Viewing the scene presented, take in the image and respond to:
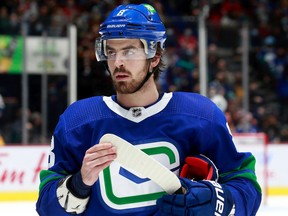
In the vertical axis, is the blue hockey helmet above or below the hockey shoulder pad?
above

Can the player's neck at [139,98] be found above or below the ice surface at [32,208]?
above

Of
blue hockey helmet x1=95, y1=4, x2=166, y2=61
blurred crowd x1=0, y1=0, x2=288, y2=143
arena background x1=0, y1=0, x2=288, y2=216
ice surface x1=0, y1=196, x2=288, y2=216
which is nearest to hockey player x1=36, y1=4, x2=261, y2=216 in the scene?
blue hockey helmet x1=95, y1=4, x2=166, y2=61

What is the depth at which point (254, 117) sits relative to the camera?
746cm

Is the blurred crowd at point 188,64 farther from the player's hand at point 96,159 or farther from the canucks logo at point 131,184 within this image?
the player's hand at point 96,159

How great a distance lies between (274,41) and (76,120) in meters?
6.74

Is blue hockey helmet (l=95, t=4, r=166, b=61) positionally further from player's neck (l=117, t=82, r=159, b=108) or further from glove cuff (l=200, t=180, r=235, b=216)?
glove cuff (l=200, t=180, r=235, b=216)

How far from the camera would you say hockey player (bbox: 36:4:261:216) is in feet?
5.17

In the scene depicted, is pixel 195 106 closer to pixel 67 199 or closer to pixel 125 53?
pixel 125 53

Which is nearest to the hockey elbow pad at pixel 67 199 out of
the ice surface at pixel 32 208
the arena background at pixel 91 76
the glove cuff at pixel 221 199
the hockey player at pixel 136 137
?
the hockey player at pixel 136 137

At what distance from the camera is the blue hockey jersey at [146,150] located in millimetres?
1595

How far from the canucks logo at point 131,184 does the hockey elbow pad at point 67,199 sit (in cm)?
7

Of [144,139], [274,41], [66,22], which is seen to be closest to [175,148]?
[144,139]

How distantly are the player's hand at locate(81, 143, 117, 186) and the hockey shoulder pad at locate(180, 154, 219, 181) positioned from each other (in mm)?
229

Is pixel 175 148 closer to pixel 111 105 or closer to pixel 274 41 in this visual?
pixel 111 105
